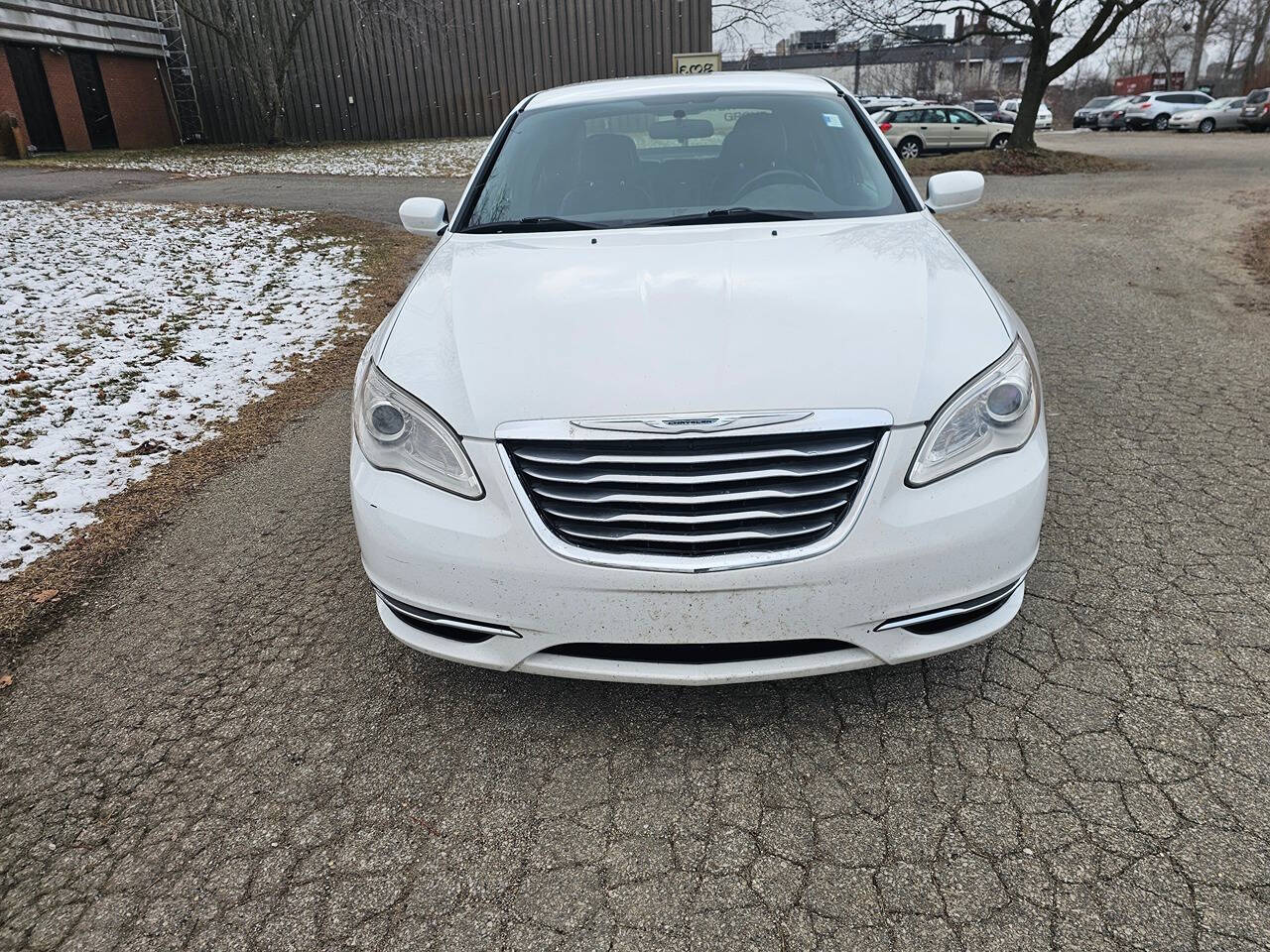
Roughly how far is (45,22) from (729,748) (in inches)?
1124

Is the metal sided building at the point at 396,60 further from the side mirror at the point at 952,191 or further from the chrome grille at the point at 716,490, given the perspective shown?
the chrome grille at the point at 716,490

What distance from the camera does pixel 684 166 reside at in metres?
3.56

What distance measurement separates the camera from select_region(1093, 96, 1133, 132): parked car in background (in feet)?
120

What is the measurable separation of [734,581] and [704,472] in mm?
275

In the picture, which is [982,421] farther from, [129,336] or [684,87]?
[129,336]

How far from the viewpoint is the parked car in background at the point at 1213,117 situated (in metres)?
32.2

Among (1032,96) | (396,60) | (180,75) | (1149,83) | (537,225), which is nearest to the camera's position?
(537,225)

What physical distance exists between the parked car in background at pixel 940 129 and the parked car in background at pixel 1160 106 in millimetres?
16640

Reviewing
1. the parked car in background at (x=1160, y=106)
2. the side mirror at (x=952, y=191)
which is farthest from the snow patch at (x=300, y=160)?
the parked car in background at (x=1160, y=106)

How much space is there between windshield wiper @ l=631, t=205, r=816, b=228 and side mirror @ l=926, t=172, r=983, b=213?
0.70m

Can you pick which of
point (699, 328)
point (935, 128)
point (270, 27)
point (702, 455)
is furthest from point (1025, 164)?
point (270, 27)

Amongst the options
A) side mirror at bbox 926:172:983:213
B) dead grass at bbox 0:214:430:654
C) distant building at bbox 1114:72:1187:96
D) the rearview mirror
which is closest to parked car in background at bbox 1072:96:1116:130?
distant building at bbox 1114:72:1187:96

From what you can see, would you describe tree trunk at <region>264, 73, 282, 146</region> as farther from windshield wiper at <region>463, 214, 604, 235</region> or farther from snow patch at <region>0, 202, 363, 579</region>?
windshield wiper at <region>463, 214, 604, 235</region>

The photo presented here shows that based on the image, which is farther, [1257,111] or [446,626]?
[1257,111]
